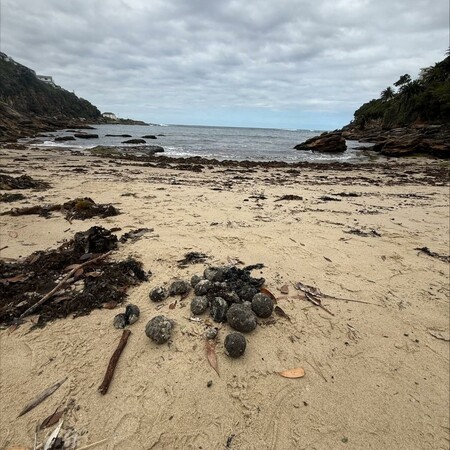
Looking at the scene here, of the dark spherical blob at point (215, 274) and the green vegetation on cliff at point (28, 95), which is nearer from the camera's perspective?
the dark spherical blob at point (215, 274)

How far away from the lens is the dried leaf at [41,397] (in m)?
1.96

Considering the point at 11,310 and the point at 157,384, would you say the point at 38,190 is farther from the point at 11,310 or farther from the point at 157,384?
the point at 157,384

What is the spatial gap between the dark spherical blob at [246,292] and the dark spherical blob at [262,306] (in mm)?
97

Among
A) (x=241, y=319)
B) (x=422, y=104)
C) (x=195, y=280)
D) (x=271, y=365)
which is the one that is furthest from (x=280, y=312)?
(x=422, y=104)

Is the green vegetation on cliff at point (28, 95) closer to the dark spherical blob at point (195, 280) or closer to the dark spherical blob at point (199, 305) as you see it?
the dark spherical blob at point (195, 280)

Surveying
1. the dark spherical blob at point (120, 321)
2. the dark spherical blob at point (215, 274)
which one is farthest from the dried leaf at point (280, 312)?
the dark spherical blob at point (120, 321)

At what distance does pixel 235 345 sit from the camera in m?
2.36

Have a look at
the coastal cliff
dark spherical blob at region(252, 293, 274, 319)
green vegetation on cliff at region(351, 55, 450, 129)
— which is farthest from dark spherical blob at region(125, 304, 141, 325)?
the coastal cliff

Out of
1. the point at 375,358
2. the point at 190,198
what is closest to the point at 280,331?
the point at 375,358

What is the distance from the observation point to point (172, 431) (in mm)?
1885

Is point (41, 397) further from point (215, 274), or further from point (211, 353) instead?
point (215, 274)

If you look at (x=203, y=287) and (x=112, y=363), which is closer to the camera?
(x=112, y=363)

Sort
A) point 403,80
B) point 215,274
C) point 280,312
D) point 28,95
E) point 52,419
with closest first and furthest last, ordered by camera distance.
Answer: point 52,419 → point 280,312 → point 215,274 → point 403,80 → point 28,95

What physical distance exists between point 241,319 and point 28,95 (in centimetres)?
11291
